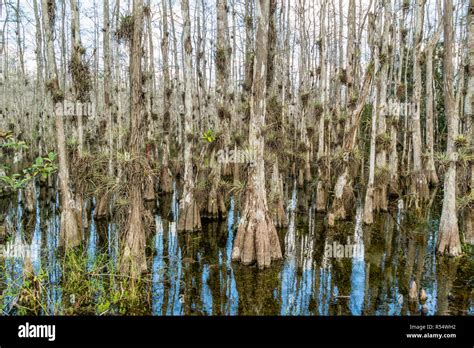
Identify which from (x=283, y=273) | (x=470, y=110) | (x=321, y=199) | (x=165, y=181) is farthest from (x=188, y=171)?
(x=470, y=110)

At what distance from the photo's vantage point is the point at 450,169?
8.26 meters

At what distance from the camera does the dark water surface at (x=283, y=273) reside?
5.89 meters

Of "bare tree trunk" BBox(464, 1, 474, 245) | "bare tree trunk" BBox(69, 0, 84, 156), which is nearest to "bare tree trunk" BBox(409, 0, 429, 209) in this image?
"bare tree trunk" BBox(464, 1, 474, 245)

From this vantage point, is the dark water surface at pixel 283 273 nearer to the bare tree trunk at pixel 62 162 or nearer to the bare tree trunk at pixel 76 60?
the bare tree trunk at pixel 62 162

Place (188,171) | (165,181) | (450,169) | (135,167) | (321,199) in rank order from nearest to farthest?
(135,167) → (450,169) → (188,171) → (321,199) → (165,181)

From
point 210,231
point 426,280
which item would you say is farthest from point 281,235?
point 426,280

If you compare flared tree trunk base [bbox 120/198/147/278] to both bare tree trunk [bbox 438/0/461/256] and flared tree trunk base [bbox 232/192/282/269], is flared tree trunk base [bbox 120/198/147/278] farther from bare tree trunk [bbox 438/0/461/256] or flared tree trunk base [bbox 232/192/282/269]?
bare tree trunk [bbox 438/0/461/256]

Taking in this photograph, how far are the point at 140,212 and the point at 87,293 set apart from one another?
1.65 meters

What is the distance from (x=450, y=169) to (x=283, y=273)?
4.63 metres

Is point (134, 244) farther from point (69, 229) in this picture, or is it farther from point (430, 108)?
point (430, 108)

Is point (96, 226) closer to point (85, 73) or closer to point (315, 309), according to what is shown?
point (85, 73)

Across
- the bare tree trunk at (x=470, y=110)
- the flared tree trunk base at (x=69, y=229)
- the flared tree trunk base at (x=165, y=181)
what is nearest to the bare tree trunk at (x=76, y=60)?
the flared tree trunk base at (x=69, y=229)

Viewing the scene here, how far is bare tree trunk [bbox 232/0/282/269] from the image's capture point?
7758 millimetres

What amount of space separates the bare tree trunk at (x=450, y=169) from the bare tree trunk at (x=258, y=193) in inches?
156
